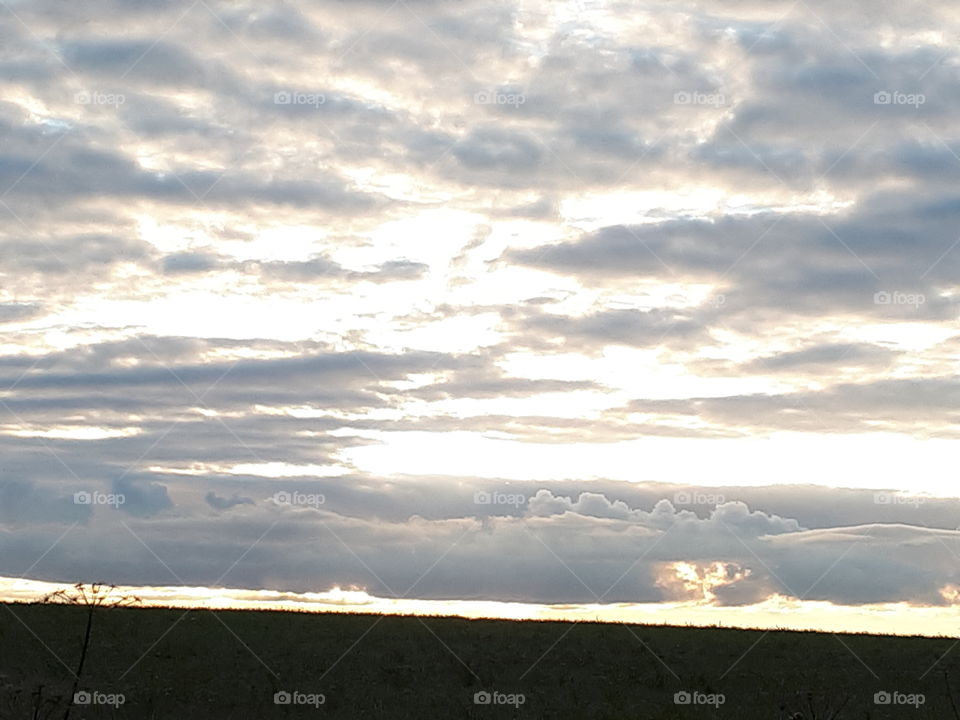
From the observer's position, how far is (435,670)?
132ft

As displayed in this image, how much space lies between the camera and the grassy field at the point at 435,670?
117 feet

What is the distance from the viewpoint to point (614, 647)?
4528 cm

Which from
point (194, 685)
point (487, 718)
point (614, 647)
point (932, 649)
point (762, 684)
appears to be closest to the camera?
point (487, 718)

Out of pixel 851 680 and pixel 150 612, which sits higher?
pixel 150 612

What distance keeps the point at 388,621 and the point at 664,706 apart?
16550mm

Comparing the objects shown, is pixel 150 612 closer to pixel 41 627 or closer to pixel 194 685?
pixel 41 627

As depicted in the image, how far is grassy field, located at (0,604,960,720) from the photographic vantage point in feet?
117

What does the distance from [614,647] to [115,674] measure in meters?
19.9

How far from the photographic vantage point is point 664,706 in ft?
123

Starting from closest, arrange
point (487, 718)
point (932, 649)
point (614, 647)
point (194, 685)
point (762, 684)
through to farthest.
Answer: point (487, 718) < point (194, 685) < point (762, 684) < point (614, 647) < point (932, 649)

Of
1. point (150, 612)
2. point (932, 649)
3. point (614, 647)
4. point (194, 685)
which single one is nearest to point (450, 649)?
point (614, 647)

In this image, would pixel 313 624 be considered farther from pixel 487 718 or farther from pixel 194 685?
pixel 487 718

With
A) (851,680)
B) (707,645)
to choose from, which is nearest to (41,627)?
(707,645)

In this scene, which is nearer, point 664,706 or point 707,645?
point 664,706
